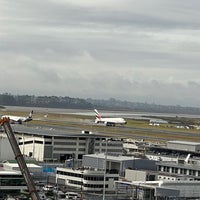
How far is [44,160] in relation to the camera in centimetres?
12012

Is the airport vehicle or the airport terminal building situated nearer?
the airport vehicle

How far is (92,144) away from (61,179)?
36.9 m

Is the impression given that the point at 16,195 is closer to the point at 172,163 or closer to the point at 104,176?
the point at 104,176

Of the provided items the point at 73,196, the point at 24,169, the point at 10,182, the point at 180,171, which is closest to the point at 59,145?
the point at 180,171

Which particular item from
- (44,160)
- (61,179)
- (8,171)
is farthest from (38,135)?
(8,171)

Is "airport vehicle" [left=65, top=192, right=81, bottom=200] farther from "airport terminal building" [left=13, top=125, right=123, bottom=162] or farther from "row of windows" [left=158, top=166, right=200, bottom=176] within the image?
"airport terminal building" [left=13, top=125, right=123, bottom=162]

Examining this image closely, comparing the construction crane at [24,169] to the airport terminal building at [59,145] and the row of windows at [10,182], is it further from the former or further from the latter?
the airport terminal building at [59,145]

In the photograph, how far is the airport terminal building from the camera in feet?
404

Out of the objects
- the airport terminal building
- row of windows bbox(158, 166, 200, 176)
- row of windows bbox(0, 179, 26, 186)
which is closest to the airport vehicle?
row of windows bbox(0, 179, 26, 186)

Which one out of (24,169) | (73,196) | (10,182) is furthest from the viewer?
(10,182)

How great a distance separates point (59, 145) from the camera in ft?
410

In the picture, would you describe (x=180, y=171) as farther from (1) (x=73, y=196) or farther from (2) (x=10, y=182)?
(2) (x=10, y=182)

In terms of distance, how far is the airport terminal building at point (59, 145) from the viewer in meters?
123

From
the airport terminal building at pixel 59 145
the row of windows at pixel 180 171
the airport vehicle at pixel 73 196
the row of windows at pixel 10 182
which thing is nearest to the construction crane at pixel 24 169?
the airport vehicle at pixel 73 196
